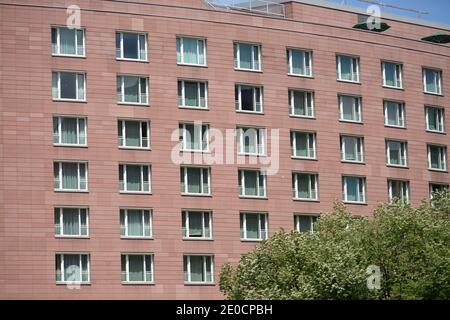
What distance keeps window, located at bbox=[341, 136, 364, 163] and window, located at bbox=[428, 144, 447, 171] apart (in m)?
7.29

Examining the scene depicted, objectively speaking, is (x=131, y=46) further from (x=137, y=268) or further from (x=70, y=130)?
(x=137, y=268)

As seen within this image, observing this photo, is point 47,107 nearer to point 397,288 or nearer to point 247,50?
point 247,50

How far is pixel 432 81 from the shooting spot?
3292 inches

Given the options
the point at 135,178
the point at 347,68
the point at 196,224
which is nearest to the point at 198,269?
the point at 196,224

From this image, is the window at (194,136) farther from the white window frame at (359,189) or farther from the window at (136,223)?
the white window frame at (359,189)

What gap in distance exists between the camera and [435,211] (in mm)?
65875

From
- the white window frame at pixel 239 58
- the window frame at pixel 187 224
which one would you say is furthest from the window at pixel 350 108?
the window frame at pixel 187 224

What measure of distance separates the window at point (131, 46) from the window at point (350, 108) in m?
16.5

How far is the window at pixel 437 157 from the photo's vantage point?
8238 centimetres

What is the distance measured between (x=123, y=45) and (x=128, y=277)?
615 inches

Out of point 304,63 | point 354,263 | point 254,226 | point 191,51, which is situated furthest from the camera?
point 304,63

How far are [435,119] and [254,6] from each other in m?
17.7
